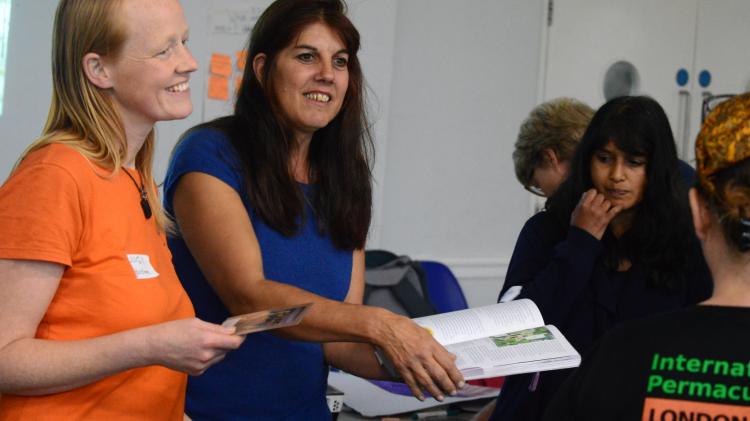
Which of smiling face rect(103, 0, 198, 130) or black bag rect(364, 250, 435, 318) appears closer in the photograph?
smiling face rect(103, 0, 198, 130)

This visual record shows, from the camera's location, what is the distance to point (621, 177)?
6.48ft

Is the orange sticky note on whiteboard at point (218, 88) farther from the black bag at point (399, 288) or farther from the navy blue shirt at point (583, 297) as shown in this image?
the navy blue shirt at point (583, 297)

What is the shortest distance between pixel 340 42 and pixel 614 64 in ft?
12.3

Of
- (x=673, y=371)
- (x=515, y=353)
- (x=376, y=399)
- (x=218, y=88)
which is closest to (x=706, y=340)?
(x=673, y=371)

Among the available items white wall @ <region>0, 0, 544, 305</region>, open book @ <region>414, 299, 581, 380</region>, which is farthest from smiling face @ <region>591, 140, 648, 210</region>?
white wall @ <region>0, 0, 544, 305</region>

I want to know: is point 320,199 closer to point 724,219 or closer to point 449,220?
point 724,219

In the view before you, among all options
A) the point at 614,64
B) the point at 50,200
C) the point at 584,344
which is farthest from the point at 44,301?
the point at 614,64

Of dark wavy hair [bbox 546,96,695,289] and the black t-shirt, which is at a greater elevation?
dark wavy hair [bbox 546,96,695,289]

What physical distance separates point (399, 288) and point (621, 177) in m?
1.80

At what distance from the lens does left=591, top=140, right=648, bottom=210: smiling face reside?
78.0 inches

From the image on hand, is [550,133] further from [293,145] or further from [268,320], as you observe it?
[268,320]

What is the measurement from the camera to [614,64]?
17.1ft

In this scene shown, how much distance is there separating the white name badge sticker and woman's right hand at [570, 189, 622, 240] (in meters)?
1.02

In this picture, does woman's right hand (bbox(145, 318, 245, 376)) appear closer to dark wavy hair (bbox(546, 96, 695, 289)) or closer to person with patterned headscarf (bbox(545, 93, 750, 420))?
person with patterned headscarf (bbox(545, 93, 750, 420))
